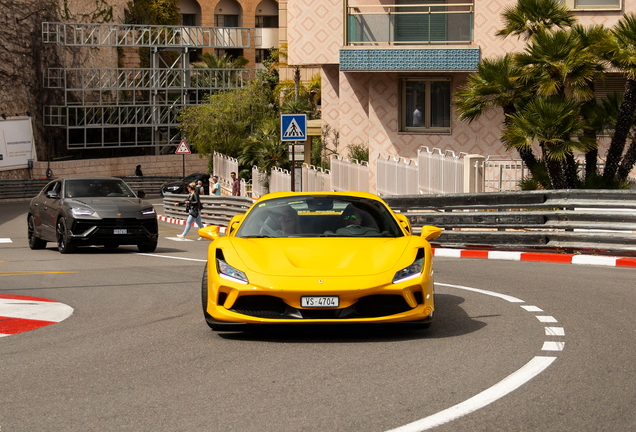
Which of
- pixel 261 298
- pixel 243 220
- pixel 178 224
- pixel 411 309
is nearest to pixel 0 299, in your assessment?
pixel 243 220

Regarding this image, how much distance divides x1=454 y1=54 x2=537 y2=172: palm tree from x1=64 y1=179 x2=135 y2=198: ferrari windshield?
25.0ft

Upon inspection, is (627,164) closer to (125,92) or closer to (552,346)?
(552,346)

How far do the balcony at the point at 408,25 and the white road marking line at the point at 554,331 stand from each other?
18932mm

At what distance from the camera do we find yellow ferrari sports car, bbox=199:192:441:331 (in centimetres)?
723

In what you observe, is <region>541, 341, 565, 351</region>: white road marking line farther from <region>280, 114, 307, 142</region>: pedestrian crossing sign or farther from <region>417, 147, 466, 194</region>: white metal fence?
<region>280, 114, 307, 142</region>: pedestrian crossing sign

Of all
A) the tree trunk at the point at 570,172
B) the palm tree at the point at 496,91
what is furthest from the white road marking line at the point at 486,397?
the tree trunk at the point at 570,172

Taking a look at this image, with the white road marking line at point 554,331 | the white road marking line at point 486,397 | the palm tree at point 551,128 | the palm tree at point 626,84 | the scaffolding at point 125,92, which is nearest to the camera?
the white road marking line at point 486,397

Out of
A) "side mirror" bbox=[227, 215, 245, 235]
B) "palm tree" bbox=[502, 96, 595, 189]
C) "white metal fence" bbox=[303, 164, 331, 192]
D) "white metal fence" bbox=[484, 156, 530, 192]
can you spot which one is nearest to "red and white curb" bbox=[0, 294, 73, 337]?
"side mirror" bbox=[227, 215, 245, 235]

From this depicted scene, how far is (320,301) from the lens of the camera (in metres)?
7.18

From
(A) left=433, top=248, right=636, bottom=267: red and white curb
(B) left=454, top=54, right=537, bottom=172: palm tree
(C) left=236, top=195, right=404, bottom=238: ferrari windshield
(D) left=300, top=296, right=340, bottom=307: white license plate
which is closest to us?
(D) left=300, top=296, right=340, bottom=307: white license plate

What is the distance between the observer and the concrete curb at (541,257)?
14.2 metres

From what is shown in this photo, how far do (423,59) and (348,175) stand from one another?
14.2 ft

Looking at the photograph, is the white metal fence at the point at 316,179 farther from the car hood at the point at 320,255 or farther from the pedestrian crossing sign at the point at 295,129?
the car hood at the point at 320,255

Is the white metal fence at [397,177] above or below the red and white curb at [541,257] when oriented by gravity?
above
